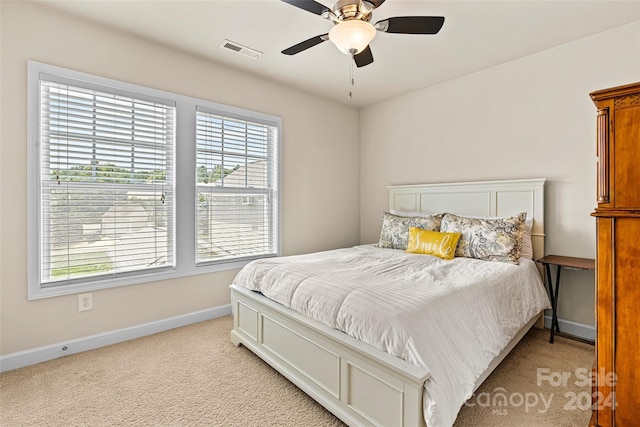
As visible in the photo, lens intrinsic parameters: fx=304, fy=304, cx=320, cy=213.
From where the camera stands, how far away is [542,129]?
291cm

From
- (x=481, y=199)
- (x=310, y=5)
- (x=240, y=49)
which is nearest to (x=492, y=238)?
(x=481, y=199)

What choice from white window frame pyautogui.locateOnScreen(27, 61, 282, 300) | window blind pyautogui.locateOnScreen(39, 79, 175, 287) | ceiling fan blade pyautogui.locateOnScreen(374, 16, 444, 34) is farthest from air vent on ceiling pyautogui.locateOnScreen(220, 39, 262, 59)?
ceiling fan blade pyautogui.locateOnScreen(374, 16, 444, 34)

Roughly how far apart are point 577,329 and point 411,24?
2.96 metres

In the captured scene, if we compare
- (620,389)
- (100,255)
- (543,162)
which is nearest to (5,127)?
(100,255)

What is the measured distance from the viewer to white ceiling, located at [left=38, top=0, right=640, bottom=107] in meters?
2.25

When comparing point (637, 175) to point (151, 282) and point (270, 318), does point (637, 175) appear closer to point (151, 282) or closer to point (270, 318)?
point (270, 318)

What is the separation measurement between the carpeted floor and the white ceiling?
2.64 m

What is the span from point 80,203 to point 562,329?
4375 millimetres

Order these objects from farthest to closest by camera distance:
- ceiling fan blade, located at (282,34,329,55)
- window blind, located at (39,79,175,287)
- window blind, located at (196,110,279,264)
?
window blind, located at (196,110,279,264) < window blind, located at (39,79,175,287) < ceiling fan blade, located at (282,34,329,55)

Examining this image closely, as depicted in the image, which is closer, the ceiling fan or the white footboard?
the white footboard

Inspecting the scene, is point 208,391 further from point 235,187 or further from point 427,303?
point 235,187

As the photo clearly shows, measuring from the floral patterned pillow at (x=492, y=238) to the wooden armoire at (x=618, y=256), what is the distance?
4.43ft

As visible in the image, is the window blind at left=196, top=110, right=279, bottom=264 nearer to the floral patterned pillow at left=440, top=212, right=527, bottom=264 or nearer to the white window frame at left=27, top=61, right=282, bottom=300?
the white window frame at left=27, top=61, right=282, bottom=300

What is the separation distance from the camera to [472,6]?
223 cm
